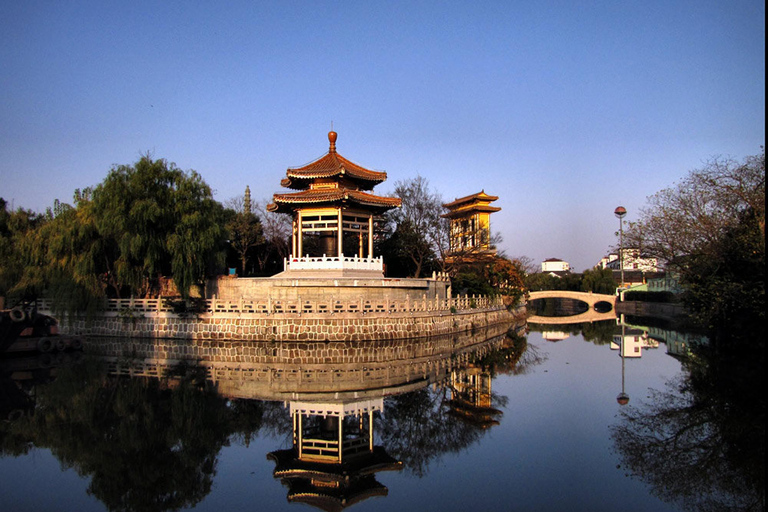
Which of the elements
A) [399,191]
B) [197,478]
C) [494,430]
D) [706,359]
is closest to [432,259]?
[399,191]

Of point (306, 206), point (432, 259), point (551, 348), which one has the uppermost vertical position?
point (306, 206)

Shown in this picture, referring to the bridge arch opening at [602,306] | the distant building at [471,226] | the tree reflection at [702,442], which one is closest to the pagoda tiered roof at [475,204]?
the distant building at [471,226]

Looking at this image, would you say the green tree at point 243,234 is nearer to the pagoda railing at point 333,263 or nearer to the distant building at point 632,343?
the pagoda railing at point 333,263

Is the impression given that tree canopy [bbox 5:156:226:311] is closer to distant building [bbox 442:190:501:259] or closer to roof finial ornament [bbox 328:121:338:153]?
roof finial ornament [bbox 328:121:338:153]

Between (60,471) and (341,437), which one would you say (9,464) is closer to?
(60,471)

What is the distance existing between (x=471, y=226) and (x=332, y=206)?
1768 centimetres

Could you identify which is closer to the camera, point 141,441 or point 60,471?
point 60,471

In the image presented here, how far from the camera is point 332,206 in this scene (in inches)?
923

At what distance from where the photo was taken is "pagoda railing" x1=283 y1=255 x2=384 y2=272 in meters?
22.2

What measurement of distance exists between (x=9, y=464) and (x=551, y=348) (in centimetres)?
1772

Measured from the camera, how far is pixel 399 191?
32.1 m

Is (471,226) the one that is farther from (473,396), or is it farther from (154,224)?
(473,396)

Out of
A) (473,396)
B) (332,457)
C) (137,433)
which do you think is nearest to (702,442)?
(473,396)

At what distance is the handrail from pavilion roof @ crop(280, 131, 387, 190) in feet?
20.1
